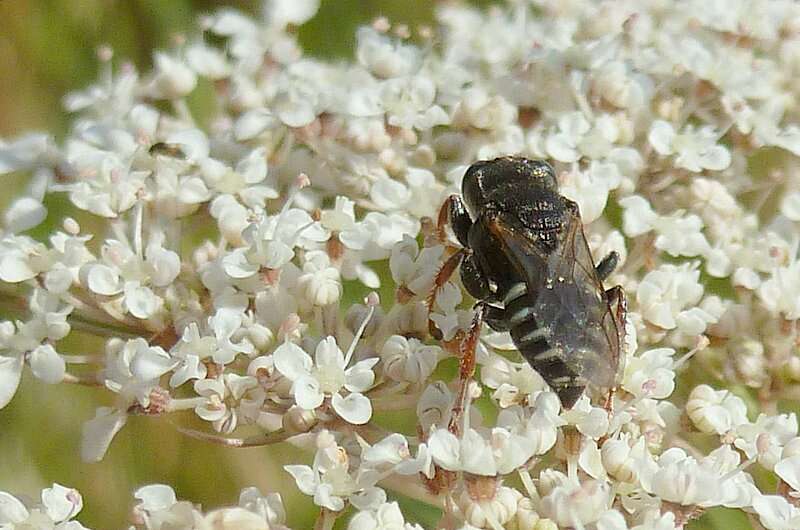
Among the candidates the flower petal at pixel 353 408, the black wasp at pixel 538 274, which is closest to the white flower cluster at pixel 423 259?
the flower petal at pixel 353 408

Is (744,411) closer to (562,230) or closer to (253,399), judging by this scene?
(562,230)

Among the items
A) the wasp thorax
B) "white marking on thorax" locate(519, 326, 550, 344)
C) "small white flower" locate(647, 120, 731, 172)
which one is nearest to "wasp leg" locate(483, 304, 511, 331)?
"white marking on thorax" locate(519, 326, 550, 344)

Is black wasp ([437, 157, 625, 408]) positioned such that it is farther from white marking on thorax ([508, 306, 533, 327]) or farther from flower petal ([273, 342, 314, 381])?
flower petal ([273, 342, 314, 381])

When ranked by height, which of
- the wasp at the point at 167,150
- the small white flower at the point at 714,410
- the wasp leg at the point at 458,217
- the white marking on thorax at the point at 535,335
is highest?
the white marking on thorax at the point at 535,335

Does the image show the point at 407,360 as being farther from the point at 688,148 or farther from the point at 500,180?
the point at 688,148

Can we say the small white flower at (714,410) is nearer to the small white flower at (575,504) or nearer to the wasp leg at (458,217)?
the small white flower at (575,504)

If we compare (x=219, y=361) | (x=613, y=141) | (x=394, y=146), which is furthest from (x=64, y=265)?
(x=613, y=141)
